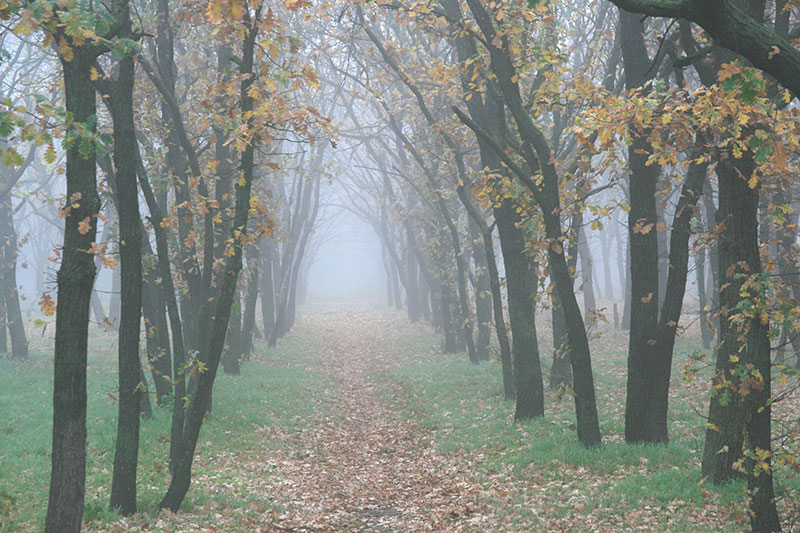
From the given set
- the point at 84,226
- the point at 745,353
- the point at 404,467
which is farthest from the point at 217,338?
the point at 745,353

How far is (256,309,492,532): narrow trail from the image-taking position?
8.22 metres

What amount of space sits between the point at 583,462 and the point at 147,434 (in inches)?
317

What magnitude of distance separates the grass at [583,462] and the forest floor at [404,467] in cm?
3

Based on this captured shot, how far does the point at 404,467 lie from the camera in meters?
10.9

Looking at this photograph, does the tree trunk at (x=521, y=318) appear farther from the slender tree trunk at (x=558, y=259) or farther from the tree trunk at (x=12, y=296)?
the tree trunk at (x=12, y=296)

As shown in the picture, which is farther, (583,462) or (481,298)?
(481,298)

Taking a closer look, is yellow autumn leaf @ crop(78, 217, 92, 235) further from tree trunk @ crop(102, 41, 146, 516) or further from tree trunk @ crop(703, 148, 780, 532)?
tree trunk @ crop(703, 148, 780, 532)

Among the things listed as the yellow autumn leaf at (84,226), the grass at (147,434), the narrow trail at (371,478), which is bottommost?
the narrow trail at (371,478)

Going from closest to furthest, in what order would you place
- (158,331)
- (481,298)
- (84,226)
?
(84,226), (158,331), (481,298)

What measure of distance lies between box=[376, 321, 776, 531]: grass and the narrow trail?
1.62ft

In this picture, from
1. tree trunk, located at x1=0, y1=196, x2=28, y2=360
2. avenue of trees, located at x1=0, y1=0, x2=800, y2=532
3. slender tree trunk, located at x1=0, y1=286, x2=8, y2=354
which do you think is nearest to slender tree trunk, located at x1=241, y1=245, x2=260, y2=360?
avenue of trees, located at x1=0, y1=0, x2=800, y2=532

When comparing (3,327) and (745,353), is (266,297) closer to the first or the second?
(3,327)

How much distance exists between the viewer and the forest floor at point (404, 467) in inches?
297

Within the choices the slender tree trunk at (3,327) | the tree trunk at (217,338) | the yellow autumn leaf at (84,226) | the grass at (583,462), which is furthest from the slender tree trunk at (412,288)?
the yellow autumn leaf at (84,226)
